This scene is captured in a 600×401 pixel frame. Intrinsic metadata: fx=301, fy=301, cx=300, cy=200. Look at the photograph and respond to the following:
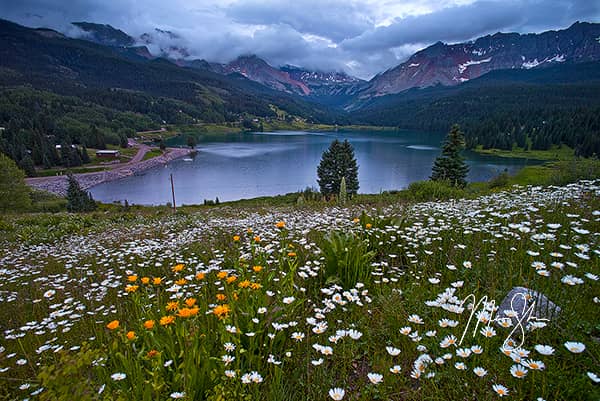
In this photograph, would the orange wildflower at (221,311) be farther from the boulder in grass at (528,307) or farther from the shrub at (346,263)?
the boulder in grass at (528,307)

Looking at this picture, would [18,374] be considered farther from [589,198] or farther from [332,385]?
[589,198]

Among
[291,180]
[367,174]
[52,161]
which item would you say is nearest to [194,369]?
[291,180]

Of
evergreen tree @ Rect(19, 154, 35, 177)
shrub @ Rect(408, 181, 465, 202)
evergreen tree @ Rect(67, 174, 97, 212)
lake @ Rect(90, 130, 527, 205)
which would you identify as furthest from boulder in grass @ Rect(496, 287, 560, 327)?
evergreen tree @ Rect(19, 154, 35, 177)

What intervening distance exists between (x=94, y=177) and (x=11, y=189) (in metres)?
43.5

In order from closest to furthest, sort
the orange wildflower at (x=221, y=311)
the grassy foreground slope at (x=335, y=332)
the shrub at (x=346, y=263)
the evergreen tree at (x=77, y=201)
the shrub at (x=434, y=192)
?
1. the grassy foreground slope at (x=335, y=332)
2. the orange wildflower at (x=221, y=311)
3. the shrub at (x=346, y=263)
4. the shrub at (x=434, y=192)
5. the evergreen tree at (x=77, y=201)

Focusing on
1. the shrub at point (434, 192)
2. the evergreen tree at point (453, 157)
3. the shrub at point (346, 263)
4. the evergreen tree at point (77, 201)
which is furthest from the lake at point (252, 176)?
the shrub at point (346, 263)

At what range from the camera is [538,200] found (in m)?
6.71

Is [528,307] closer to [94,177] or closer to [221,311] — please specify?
[221,311]

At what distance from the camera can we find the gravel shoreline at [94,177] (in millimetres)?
77188

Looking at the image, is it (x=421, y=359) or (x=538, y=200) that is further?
(x=538, y=200)

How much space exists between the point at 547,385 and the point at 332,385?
156 centimetres

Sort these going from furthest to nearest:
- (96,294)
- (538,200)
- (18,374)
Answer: (538,200) < (96,294) < (18,374)

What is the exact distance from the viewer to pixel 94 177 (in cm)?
8612

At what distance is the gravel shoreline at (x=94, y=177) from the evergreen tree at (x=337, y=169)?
204 ft
